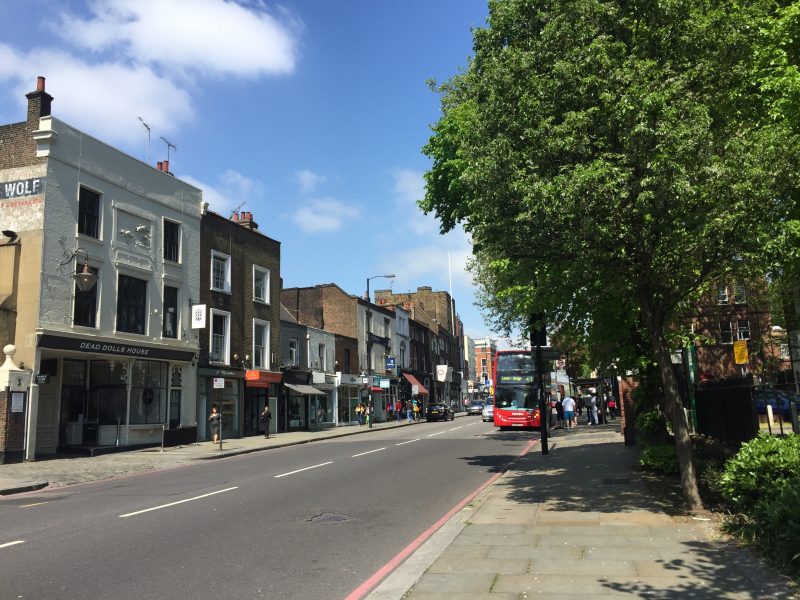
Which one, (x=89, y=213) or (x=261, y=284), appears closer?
(x=89, y=213)

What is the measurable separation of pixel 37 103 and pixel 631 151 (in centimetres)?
2273

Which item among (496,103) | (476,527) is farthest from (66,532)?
(496,103)

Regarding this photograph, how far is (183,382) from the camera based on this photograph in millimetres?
28625

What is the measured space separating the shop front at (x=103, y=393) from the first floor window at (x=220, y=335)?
12.0 feet

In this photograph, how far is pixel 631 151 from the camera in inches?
334

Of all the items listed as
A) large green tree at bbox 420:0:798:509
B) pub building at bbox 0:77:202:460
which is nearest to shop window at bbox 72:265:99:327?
pub building at bbox 0:77:202:460

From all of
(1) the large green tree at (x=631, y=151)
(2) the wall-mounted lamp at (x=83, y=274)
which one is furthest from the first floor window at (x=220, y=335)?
(1) the large green tree at (x=631, y=151)

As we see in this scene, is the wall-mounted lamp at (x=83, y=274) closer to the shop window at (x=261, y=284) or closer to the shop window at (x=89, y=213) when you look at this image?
the shop window at (x=89, y=213)

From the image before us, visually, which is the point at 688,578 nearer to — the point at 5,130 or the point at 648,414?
the point at 648,414

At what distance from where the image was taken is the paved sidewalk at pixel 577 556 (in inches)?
219

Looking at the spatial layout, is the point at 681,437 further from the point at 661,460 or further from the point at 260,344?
the point at 260,344

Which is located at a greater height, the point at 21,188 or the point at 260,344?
the point at 21,188

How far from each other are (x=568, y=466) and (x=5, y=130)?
22.9 meters

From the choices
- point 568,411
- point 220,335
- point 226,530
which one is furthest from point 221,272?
point 226,530
